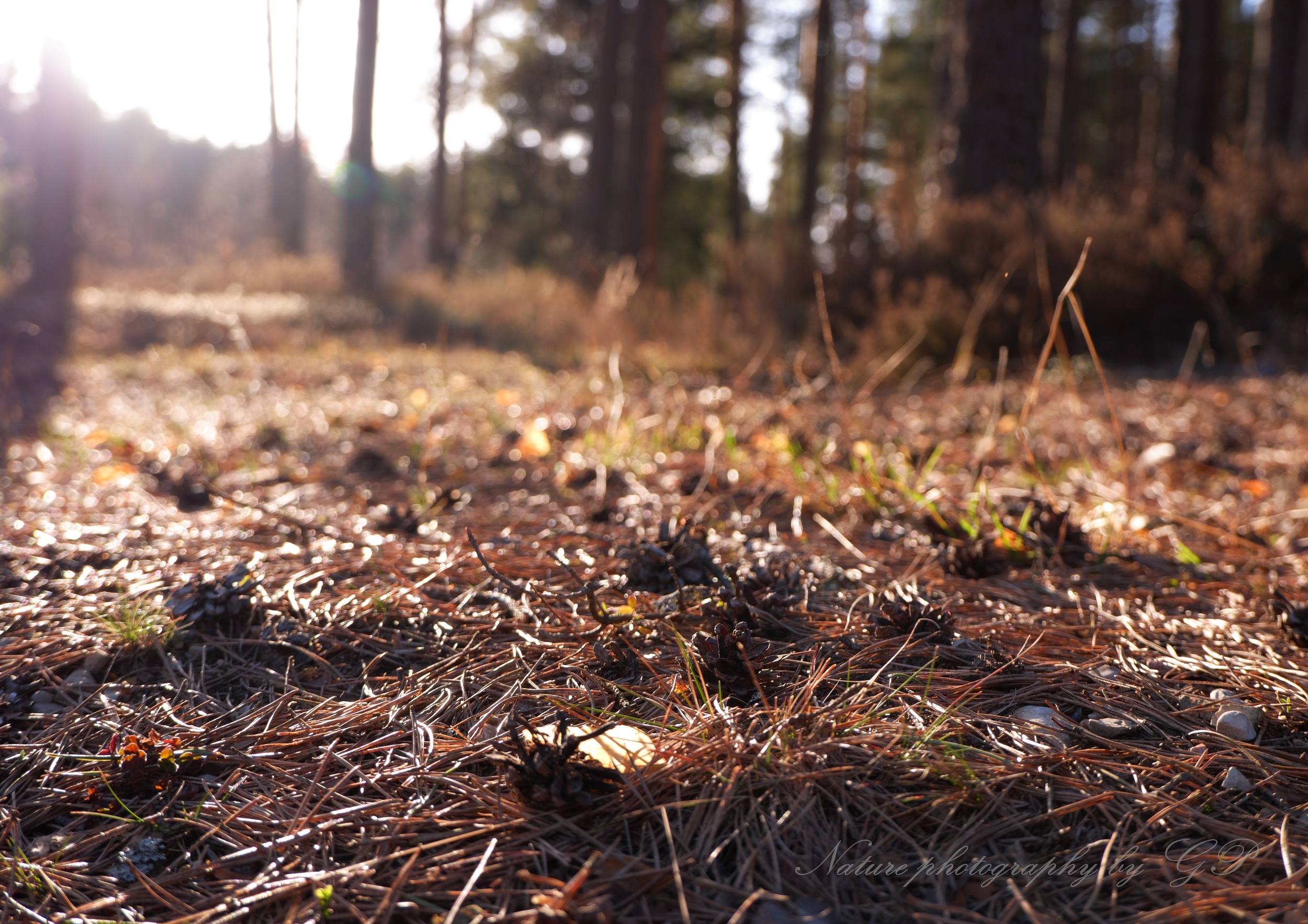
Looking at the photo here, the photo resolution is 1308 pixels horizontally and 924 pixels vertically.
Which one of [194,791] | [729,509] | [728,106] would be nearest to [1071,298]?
[729,509]

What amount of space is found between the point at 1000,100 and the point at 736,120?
11.4 metres

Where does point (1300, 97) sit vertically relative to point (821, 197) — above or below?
below

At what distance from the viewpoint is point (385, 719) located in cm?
133

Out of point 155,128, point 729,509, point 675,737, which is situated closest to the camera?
point 675,737

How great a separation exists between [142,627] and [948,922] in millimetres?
1465

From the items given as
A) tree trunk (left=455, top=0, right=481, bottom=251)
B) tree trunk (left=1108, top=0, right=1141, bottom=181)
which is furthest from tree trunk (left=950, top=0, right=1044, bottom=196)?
tree trunk (left=1108, top=0, right=1141, bottom=181)

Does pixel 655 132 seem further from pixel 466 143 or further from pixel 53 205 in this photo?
pixel 466 143

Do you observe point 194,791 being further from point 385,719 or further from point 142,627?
point 142,627

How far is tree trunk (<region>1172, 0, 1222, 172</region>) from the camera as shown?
12.9 meters

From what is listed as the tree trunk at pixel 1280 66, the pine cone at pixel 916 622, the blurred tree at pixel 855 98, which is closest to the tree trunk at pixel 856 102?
the blurred tree at pixel 855 98

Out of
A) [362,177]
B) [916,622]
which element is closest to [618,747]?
[916,622]

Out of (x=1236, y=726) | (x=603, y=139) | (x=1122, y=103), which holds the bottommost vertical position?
(x=1236, y=726)

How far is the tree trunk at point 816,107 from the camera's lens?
14844 mm

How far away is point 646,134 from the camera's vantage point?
13.0 metres
